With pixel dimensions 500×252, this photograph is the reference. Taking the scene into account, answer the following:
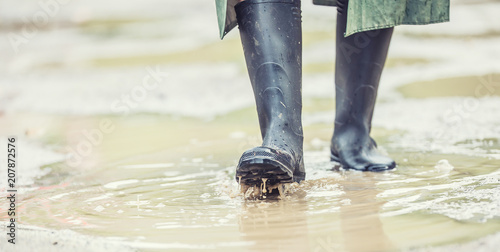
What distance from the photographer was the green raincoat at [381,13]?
154 centimetres

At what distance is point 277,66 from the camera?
4.91ft

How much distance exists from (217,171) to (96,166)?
47cm

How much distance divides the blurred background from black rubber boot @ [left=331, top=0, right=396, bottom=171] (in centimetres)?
9

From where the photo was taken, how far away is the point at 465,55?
5188 mm

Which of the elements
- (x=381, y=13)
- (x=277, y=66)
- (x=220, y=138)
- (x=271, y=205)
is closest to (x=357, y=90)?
(x=381, y=13)

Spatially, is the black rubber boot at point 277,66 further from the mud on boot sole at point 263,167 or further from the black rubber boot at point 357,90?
the black rubber boot at point 357,90

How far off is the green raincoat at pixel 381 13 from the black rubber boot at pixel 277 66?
52 millimetres

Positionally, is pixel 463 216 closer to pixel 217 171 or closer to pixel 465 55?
pixel 217 171

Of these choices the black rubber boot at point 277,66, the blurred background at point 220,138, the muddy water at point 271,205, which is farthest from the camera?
the black rubber boot at point 277,66

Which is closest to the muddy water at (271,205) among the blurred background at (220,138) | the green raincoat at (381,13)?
the blurred background at (220,138)

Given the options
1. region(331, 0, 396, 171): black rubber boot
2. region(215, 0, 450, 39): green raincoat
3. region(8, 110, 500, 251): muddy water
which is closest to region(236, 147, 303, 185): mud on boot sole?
region(8, 110, 500, 251): muddy water

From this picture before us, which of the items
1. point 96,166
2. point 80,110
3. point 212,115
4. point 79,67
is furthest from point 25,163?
point 79,67

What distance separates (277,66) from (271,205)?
338 mm

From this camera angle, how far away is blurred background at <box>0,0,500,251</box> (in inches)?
48.7
